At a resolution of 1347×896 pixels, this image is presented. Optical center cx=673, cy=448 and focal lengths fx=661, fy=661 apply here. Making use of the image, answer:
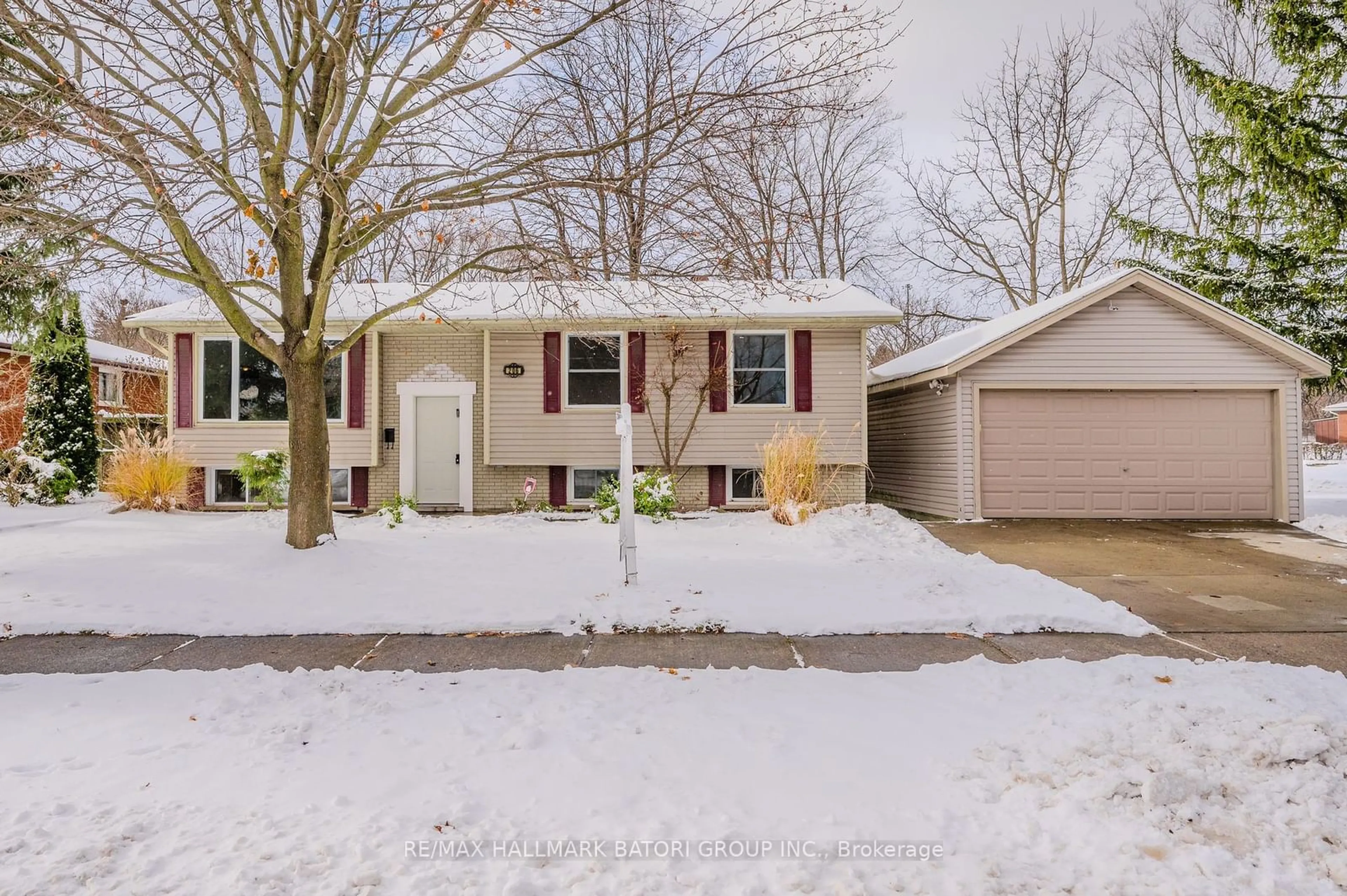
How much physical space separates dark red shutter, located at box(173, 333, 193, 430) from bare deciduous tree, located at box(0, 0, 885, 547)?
201 inches

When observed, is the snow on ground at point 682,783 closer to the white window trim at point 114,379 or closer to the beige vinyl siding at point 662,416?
the beige vinyl siding at point 662,416

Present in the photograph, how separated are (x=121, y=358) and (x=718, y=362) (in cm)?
2174

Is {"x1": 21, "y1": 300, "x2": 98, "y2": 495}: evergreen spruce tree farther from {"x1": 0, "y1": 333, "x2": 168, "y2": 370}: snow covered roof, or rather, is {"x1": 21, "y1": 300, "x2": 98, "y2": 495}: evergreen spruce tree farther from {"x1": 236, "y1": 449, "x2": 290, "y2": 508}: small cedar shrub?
{"x1": 0, "y1": 333, "x2": 168, "y2": 370}: snow covered roof

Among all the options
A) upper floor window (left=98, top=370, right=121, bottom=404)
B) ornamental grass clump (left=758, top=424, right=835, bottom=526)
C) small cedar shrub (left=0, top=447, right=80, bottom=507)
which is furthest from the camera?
upper floor window (left=98, top=370, right=121, bottom=404)

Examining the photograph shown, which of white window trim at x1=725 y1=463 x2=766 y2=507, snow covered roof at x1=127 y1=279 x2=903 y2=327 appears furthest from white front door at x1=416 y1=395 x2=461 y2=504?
white window trim at x1=725 y1=463 x2=766 y2=507

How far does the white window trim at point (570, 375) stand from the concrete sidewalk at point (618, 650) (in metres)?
7.17

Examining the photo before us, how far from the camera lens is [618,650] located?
4086mm

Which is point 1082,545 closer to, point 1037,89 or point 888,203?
point 888,203

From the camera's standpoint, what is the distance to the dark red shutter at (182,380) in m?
11.4

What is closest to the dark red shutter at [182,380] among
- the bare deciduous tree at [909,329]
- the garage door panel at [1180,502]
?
the garage door panel at [1180,502]

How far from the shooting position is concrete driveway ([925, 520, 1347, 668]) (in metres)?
4.38

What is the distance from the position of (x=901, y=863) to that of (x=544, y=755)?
4.36ft

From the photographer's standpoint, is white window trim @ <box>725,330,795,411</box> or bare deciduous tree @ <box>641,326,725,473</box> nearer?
bare deciduous tree @ <box>641,326,725,473</box>

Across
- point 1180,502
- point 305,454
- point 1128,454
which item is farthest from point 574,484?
point 1180,502
